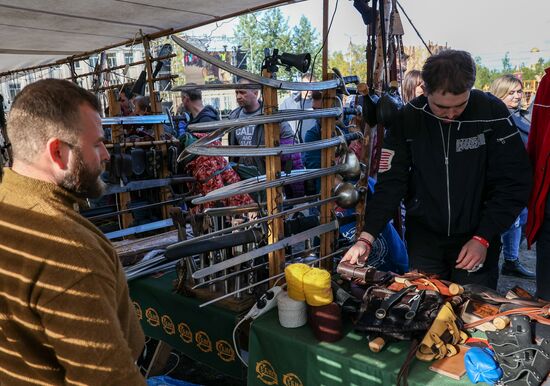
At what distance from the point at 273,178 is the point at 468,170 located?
840 mm

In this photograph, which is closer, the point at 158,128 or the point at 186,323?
the point at 186,323

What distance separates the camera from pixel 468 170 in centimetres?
180

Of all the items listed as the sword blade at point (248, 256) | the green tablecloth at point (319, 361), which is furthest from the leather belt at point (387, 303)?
the sword blade at point (248, 256)

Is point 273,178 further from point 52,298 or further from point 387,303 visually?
point 52,298

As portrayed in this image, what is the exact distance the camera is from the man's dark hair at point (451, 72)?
1.63 meters

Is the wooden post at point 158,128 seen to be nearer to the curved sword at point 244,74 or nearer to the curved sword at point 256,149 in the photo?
the curved sword at point 256,149

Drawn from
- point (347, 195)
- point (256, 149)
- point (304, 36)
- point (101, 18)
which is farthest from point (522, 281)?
point (304, 36)

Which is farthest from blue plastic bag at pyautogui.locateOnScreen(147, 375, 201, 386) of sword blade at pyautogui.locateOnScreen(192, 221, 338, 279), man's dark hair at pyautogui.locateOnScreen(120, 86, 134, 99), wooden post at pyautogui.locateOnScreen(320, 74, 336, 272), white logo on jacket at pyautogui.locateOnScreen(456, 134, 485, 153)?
man's dark hair at pyautogui.locateOnScreen(120, 86, 134, 99)

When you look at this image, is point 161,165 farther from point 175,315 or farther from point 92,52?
point 92,52

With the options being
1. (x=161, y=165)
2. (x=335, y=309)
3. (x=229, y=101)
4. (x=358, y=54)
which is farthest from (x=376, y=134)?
(x=229, y=101)

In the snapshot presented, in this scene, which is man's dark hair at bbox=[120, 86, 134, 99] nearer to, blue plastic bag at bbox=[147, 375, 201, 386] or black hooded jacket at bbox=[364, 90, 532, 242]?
blue plastic bag at bbox=[147, 375, 201, 386]

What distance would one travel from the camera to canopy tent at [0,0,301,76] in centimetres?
341

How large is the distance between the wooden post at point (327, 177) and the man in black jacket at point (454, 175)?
13.8 inches

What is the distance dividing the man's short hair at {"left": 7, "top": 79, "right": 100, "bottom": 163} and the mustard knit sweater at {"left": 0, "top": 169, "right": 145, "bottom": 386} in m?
0.08
